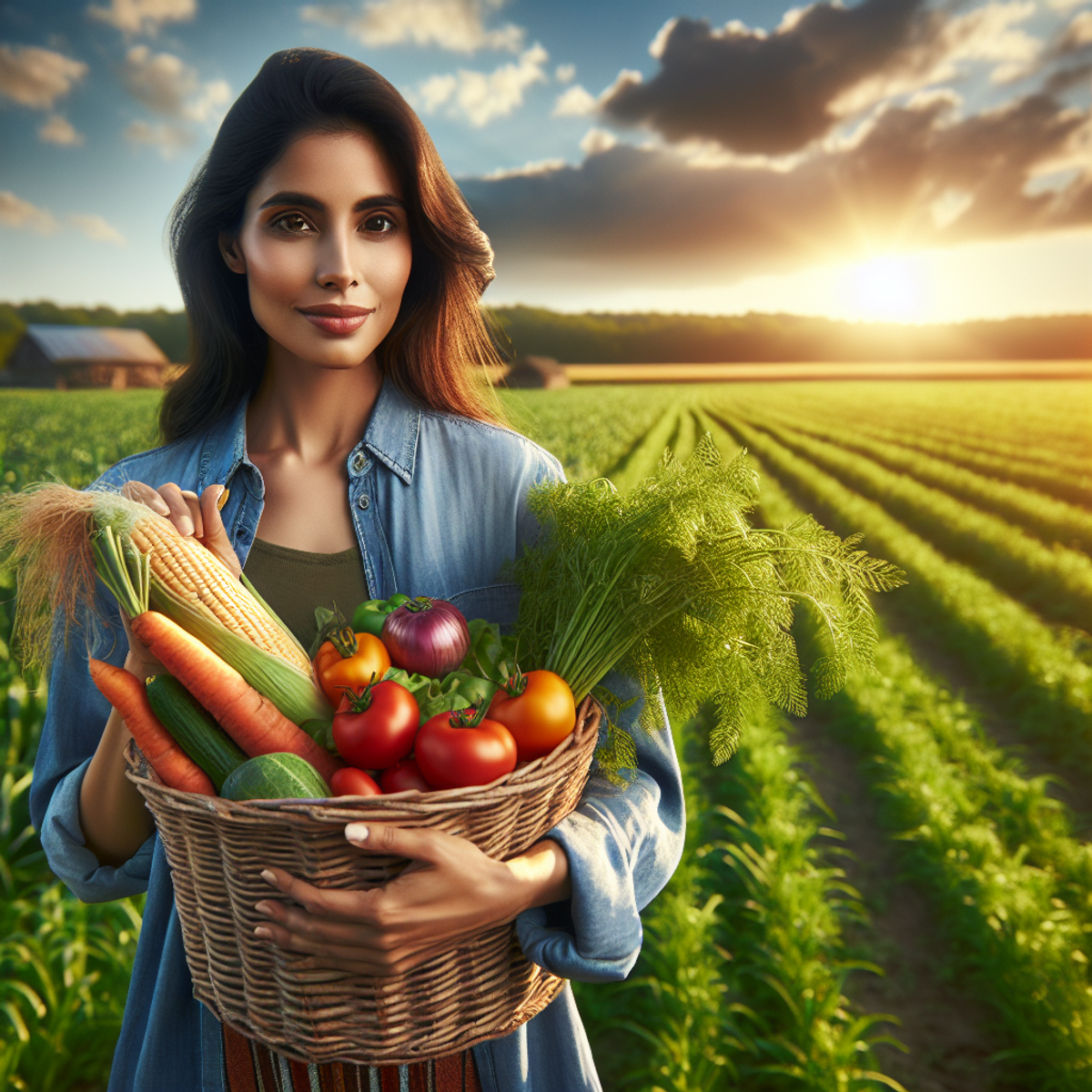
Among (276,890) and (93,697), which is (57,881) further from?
(276,890)

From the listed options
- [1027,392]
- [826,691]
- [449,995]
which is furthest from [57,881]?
[1027,392]

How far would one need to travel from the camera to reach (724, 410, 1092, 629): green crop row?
983 cm

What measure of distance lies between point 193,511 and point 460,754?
0.72 metres

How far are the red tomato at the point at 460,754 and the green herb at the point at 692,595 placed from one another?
299 mm

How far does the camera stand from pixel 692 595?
4.87ft

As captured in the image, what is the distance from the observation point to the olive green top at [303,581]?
1.74 m

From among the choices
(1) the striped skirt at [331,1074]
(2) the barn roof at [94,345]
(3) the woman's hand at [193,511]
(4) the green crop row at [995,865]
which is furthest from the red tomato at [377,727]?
(2) the barn roof at [94,345]

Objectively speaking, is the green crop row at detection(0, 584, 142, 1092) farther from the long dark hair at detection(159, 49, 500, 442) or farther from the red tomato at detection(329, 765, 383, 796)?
the red tomato at detection(329, 765, 383, 796)

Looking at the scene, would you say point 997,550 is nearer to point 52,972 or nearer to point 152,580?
point 52,972

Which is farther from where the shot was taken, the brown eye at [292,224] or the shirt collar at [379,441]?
the shirt collar at [379,441]

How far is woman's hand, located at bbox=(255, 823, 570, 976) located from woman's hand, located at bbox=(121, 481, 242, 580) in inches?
26.5

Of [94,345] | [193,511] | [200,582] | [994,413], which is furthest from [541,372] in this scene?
[200,582]

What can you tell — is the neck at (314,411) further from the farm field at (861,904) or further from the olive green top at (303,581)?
the farm field at (861,904)

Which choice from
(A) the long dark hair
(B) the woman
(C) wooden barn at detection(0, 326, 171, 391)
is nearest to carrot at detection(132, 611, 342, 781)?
(B) the woman
